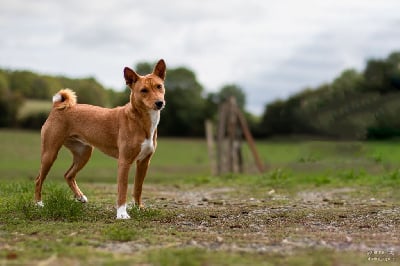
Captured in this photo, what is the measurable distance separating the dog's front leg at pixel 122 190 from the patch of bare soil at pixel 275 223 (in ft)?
1.91

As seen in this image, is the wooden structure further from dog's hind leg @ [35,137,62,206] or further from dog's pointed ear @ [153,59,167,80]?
dog's pointed ear @ [153,59,167,80]

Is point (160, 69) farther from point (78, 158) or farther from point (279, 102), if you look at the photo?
point (279, 102)

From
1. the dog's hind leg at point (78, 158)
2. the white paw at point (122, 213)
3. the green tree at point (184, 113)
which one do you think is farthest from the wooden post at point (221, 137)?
the green tree at point (184, 113)

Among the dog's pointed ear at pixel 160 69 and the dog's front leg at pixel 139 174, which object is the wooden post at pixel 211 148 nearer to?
the dog's front leg at pixel 139 174

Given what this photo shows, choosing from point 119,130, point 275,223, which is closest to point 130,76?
point 119,130

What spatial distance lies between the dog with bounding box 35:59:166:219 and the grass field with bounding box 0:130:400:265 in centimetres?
59

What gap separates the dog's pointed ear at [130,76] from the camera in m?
8.27

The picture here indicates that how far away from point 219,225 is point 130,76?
2388 millimetres

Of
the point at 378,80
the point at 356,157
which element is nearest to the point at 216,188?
the point at 356,157

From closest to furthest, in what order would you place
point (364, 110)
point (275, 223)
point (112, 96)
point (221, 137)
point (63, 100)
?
point (275, 223) < point (63, 100) < point (364, 110) < point (221, 137) < point (112, 96)

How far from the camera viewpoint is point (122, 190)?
8398mm

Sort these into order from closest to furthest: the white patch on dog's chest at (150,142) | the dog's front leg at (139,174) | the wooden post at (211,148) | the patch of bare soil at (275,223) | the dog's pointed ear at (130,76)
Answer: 1. the patch of bare soil at (275,223)
2. the dog's pointed ear at (130,76)
3. the white patch on dog's chest at (150,142)
4. the dog's front leg at (139,174)
5. the wooden post at (211,148)

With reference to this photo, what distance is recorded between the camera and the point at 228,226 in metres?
7.71

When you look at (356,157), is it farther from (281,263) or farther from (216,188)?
(281,263)
